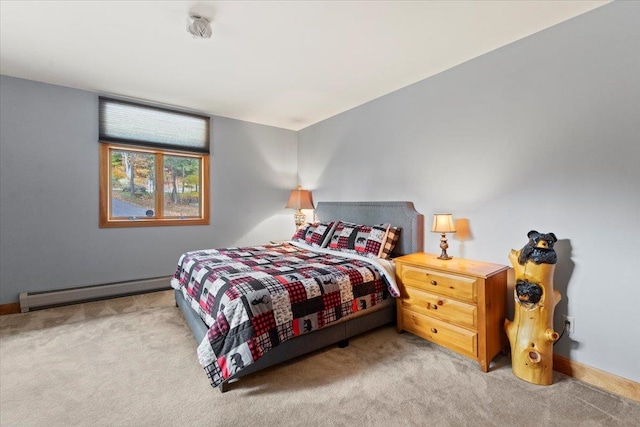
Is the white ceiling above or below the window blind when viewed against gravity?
above

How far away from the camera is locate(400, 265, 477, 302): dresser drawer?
7.00ft

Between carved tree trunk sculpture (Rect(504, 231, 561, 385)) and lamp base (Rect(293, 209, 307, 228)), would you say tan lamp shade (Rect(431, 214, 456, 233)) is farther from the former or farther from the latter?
lamp base (Rect(293, 209, 307, 228))

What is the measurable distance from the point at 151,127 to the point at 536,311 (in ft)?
14.9

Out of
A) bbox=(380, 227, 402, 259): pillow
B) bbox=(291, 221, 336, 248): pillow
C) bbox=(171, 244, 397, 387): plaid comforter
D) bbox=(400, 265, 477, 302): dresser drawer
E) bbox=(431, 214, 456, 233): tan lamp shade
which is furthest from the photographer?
bbox=(291, 221, 336, 248): pillow

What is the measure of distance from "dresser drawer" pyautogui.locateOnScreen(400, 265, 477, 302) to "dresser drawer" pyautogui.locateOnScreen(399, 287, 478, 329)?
0.05 meters

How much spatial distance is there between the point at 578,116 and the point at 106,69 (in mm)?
4129

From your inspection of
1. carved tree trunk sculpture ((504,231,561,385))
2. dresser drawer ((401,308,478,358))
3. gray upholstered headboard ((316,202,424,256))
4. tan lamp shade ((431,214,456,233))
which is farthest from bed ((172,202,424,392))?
carved tree trunk sculpture ((504,231,561,385))

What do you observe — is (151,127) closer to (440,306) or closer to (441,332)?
(440,306)

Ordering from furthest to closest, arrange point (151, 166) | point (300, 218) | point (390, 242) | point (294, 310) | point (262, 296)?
point (300, 218) → point (151, 166) → point (390, 242) → point (294, 310) → point (262, 296)

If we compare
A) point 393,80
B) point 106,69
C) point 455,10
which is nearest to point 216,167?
point 106,69

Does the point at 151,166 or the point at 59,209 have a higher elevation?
the point at 151,166

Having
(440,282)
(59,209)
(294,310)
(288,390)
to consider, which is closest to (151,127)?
(59,209)

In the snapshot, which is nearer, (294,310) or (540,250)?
(540,250)

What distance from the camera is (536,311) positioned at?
6.32ft
